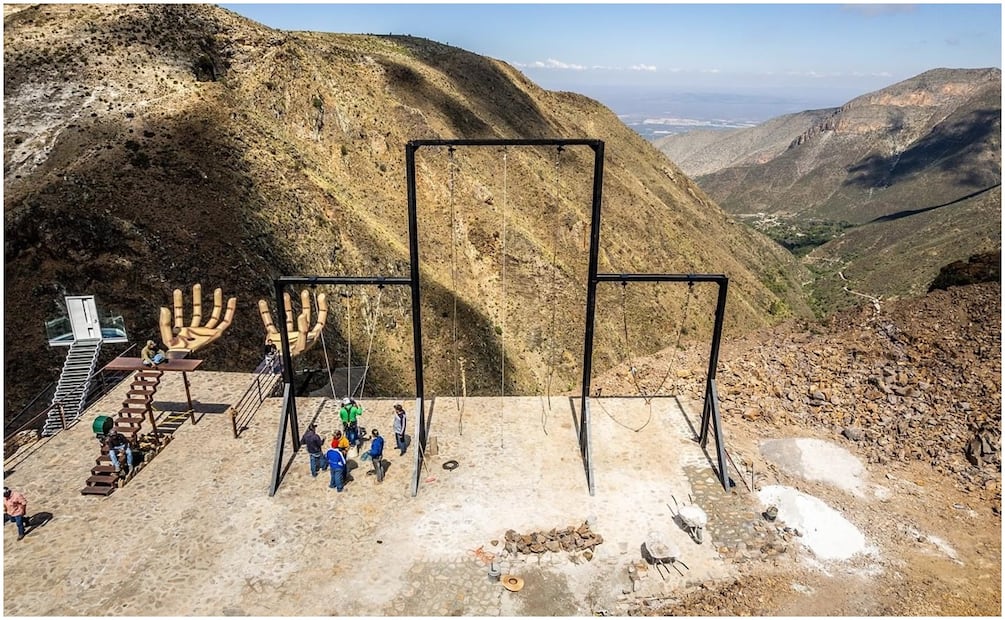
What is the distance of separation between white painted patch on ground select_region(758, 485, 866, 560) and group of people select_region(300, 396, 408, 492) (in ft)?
34.4

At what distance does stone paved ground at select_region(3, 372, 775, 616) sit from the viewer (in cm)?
1196

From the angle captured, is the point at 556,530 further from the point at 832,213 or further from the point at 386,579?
the point at 832,213

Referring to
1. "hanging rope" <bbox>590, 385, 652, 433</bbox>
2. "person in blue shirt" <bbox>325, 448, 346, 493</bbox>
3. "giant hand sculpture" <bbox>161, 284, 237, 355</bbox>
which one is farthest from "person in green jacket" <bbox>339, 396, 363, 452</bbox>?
"hanging rope" <bbox>590, 385, 652, 433</bbox>

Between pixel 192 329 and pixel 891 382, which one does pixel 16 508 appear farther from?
pixel 891 382

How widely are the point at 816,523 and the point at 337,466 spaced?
12.6 meters

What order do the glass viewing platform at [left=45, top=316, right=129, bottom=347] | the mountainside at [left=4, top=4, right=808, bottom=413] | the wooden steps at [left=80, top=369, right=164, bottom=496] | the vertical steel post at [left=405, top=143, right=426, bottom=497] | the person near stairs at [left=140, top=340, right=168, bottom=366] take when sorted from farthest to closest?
the mountainside at [left=4, top=4, right=808, bottom=413] → the glass viewing platform at [left=45, top=316, right=129, bottom=347] → the person near stairs at [left=140, top=340, right=168, bottom=366] → the wooden steps at [left=80, top=369, right=164, bottom=496] → the vertical steel post at [left=405, top=143, right=426, bottom=497]

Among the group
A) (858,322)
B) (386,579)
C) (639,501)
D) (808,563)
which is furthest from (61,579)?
(858,322)

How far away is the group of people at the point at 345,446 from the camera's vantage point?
14883 millimetres

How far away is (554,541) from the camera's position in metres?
13.4

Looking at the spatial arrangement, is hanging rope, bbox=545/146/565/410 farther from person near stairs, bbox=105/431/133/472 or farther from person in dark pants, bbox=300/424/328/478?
person near stairs, bbox=105/431/133/472

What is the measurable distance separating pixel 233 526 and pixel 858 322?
22.8 metres

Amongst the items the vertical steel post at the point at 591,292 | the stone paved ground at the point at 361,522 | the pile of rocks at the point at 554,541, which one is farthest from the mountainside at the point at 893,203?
the pile of rocks at the point at 554,541

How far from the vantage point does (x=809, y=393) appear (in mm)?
18812

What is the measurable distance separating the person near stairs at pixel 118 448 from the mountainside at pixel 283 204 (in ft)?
23.9
